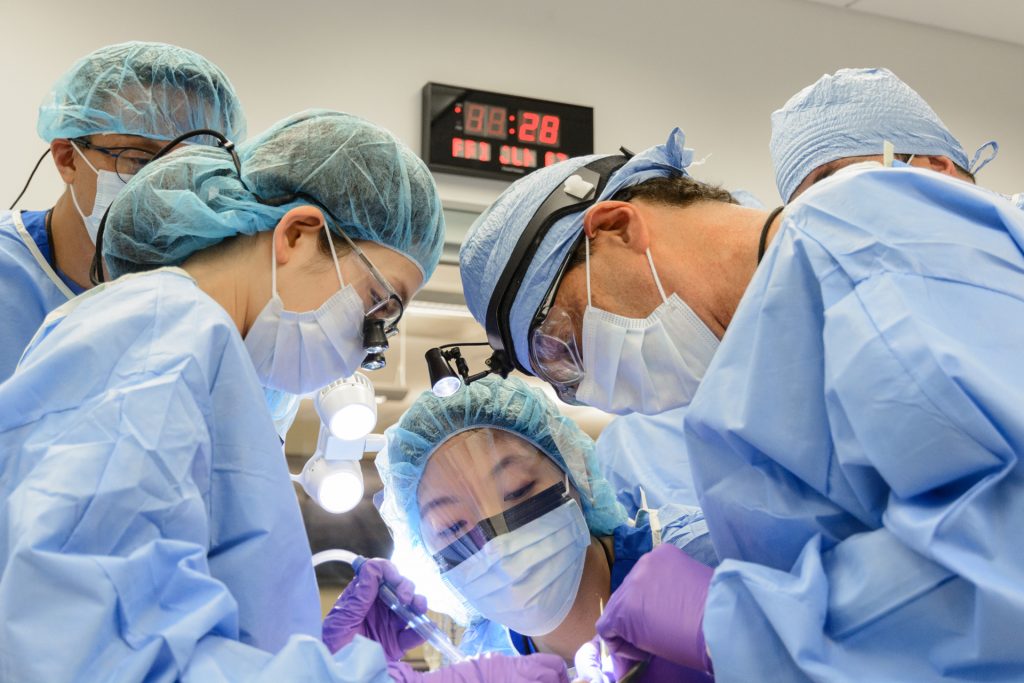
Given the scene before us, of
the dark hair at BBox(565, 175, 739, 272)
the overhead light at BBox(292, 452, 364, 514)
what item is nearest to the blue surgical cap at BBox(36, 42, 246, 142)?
the overhead light at BBox(292, 452, 364, 514)

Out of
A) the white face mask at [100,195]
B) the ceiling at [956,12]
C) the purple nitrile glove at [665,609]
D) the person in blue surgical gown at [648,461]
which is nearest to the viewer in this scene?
the purple nitrile glove at [665,609]

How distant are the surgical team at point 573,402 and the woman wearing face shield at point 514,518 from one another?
1cm

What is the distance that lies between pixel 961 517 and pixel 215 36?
Answer: 2819 mm

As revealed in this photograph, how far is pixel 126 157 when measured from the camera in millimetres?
2043

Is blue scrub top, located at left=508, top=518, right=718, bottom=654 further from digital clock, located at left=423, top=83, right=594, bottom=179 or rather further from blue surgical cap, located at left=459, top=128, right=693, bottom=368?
digital clock, located at left=423, top=83, right=594, bottom=179

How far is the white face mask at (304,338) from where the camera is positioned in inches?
59.2

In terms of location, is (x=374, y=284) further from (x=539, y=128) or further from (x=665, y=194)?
(x=539, y=128)

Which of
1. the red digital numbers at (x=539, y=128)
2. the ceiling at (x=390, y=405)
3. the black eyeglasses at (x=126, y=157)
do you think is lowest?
the ceiling at (x=390, y=405)

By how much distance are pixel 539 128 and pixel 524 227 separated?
1.96m

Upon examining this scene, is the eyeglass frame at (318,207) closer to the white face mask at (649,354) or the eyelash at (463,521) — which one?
the white face mask at (649,354)

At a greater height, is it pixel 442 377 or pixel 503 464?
pixel 442 377

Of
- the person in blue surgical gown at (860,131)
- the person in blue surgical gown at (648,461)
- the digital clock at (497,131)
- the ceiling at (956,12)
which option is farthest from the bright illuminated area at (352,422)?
the ceiling at (956,12)

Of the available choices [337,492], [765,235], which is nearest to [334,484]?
[337,492]

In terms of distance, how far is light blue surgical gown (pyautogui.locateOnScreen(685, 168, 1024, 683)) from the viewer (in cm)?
97
